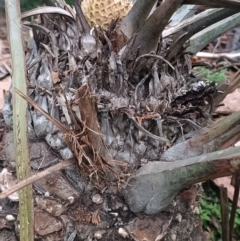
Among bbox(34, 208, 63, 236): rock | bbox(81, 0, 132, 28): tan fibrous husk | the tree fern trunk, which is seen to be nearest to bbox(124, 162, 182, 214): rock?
the tree fern trunk

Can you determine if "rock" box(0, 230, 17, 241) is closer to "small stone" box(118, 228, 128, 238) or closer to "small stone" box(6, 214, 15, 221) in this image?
"small stone" box(6, 214, 15, 221)

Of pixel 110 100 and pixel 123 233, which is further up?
pixel 110 100

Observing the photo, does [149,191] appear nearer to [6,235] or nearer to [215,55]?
[6,235]

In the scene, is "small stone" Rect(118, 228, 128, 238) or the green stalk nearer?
the green stalk

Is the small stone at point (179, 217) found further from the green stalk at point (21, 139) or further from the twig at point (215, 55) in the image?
the twig at point (215, 55)

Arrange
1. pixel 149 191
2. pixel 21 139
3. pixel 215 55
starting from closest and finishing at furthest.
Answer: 1. pixel 21 139
2. pixel 149 191
3. pixel 215 55

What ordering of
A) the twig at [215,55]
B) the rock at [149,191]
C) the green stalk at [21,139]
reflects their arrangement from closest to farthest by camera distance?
the green stalk at [21,139] < the rock at [149,191] < the twig at [215,55]

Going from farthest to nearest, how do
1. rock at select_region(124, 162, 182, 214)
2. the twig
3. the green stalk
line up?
the twig → rock at select_region(124, 162, 182, 214) → the green stalk

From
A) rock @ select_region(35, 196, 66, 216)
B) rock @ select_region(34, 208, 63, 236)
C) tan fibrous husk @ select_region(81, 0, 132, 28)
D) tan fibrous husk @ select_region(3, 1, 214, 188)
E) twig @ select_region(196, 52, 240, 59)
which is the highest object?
tan fibrous husk @ select_region(81, 0, 132, 28)

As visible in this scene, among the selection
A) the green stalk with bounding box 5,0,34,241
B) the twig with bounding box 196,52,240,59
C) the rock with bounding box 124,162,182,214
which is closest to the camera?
the green stalk with bounding box 5,0,34,241

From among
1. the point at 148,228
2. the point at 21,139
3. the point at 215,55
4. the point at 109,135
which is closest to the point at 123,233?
the point at 148,228

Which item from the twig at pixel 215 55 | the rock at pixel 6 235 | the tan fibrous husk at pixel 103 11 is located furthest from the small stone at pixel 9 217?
the twig at pixel 215 55
